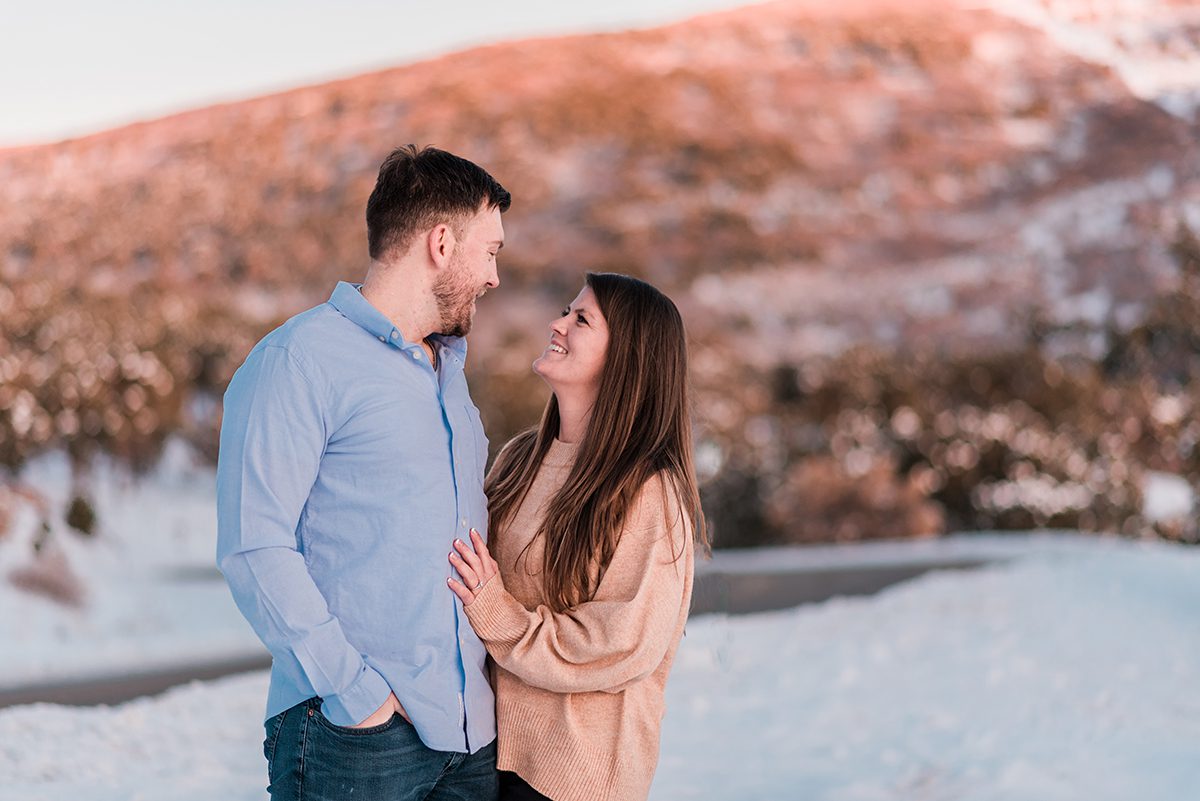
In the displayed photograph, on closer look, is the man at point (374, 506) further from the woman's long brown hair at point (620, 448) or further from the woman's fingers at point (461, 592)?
the woman's long brown hair at point (620, 448)

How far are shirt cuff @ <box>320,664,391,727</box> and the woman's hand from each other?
230mm

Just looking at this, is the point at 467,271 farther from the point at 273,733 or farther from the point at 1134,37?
the point at 1134,37

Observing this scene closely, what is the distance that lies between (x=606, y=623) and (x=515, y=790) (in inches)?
15.7

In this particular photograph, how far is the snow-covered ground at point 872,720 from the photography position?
4508 millimetres

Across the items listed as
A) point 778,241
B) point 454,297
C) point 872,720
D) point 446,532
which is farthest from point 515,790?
point 778,241

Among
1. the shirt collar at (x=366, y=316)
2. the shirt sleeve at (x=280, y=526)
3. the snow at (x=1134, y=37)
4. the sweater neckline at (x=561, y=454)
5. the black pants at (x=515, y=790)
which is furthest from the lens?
the snow at (x=1134, y=37)

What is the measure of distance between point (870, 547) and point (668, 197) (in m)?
25.0

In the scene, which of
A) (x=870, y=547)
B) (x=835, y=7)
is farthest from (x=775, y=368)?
(x=835, y=7)

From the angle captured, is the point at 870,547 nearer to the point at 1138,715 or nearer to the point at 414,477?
the point at 1138,715

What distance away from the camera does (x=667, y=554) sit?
227 cm

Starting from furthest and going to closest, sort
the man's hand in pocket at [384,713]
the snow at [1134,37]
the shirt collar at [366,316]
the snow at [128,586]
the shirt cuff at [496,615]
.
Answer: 1. the snow at [1134,37]
2. the snow at [128,586]
3. the shirt cuff at [496,615]
4. the shirt collar at [366,316]
5. the man's hand in pocket at [384,713]

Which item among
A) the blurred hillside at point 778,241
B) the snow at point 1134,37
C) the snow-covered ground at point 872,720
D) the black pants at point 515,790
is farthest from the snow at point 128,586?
the snow at point 1134,37

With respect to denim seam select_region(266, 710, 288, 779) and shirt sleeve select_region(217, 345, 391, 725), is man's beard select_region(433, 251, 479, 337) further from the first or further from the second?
denim seam select_region(266, 710, 288, 779)

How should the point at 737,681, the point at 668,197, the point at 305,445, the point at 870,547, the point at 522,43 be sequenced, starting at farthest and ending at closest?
the point at 522,43 → the point at 668,197 → the point at 870,547 → the point at 737,681 → the point at 305,445
